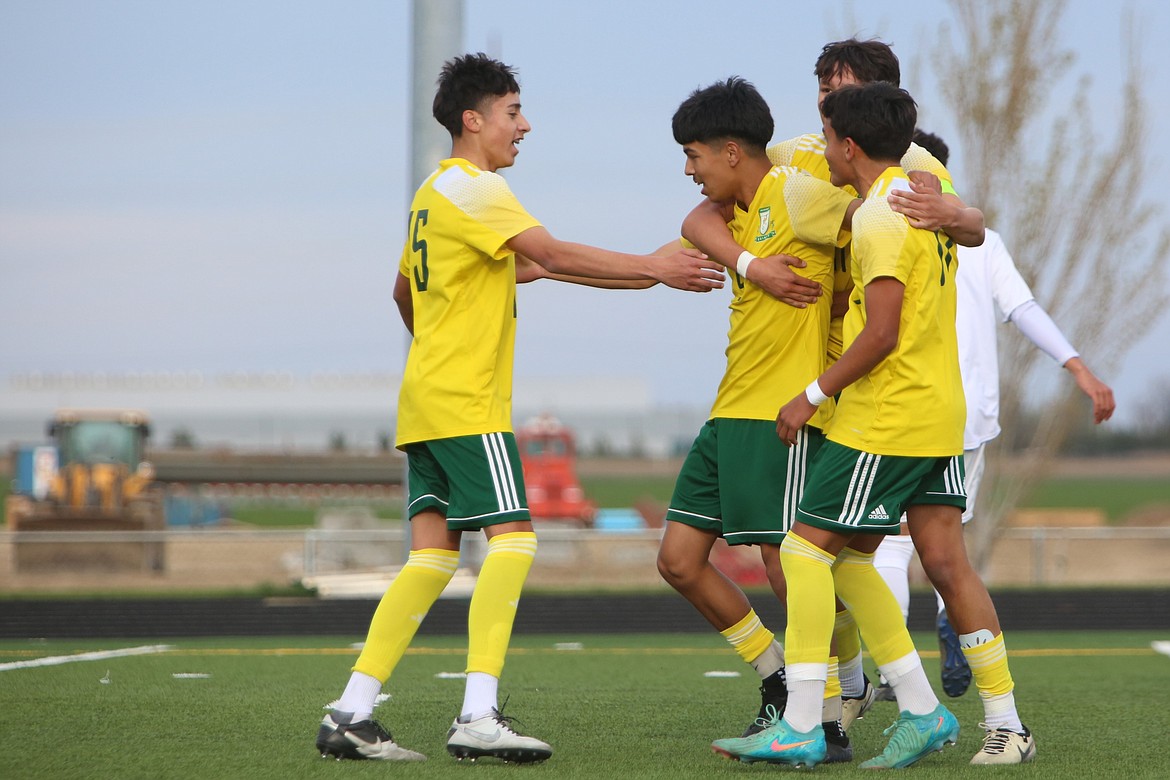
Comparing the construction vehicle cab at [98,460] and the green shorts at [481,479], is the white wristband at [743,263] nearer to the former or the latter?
the green shorts at [481,479]

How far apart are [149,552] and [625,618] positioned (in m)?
10.7

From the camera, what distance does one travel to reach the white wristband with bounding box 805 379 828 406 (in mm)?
3590


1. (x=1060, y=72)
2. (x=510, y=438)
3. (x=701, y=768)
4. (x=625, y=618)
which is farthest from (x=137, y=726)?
(x=1060, y=72)

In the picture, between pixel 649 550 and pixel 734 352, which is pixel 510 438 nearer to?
pixel 734 352

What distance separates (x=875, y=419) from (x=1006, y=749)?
40.3 inches

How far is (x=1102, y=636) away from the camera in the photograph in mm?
9602

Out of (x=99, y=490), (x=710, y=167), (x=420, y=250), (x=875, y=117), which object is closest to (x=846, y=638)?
(x=710, y=167)

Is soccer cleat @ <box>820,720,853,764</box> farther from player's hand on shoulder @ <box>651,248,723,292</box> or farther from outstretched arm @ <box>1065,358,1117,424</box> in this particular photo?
outstretched arm @ <box>1065,358,1117,424</box>

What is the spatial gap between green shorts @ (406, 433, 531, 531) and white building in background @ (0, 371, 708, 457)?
57.5 m

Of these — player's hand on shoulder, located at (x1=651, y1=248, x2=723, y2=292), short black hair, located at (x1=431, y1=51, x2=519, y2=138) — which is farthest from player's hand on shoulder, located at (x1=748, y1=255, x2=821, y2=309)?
short black hair, located at (x1=431, y1=51, x2=519, y2=138)

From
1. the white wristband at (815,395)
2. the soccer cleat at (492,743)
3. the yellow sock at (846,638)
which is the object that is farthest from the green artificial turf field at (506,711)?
the white wristband at (815,395)

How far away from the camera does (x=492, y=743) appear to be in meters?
3.51

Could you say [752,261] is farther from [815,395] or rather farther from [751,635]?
[751,635]

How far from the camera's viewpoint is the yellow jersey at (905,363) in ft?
11.6
